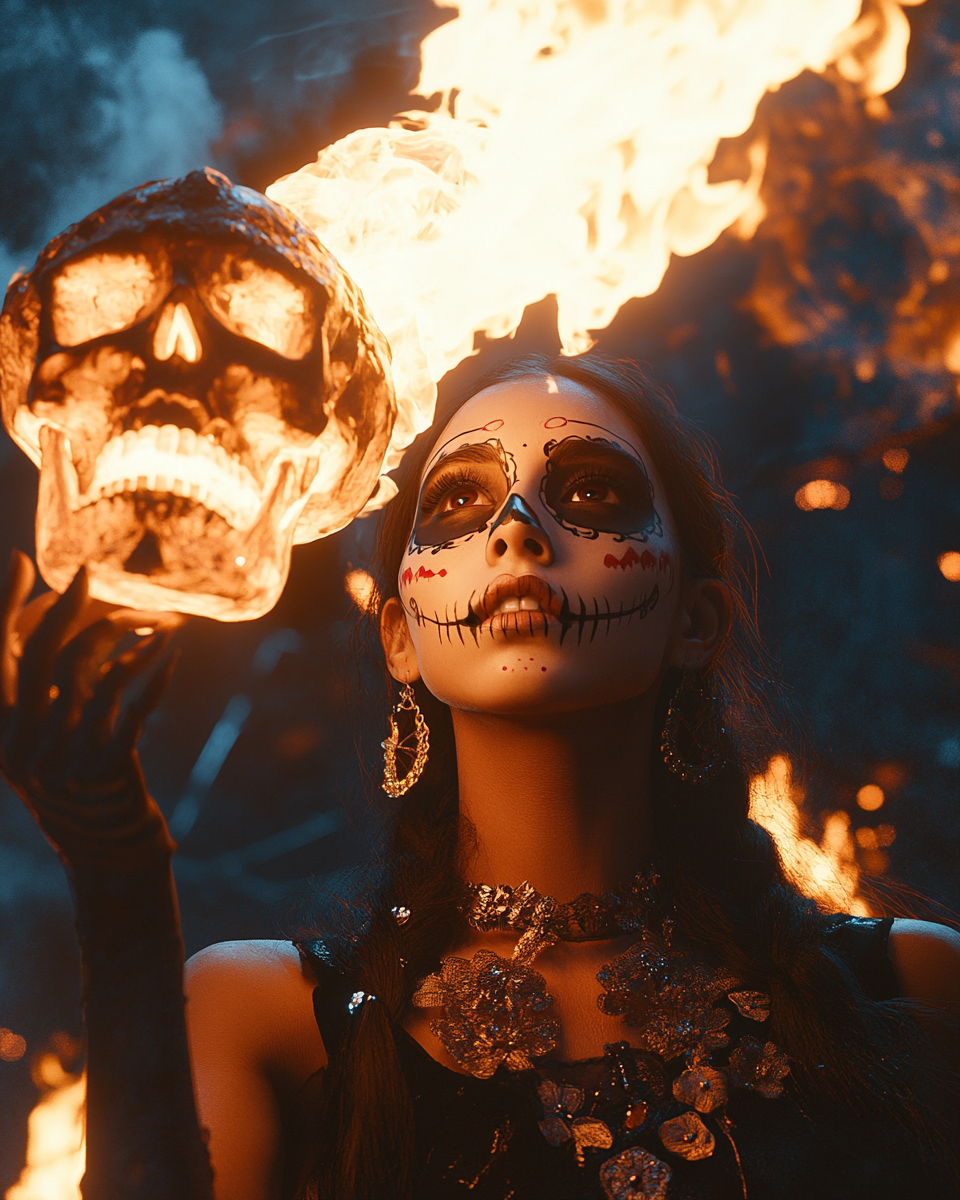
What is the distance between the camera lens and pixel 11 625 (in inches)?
44.4

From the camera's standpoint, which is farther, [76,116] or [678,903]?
[76,116]

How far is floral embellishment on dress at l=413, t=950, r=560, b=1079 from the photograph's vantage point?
152 centimetres

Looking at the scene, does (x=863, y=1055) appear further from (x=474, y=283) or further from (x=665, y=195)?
(x=665, y=195)

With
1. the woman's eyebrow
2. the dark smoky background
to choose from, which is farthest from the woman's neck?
the dark smoky background

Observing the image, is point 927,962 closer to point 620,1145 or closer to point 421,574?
point 620,1145

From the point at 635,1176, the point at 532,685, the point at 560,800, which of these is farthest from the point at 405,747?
A: the point at 635,1176

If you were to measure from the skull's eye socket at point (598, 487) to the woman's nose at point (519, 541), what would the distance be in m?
0.10

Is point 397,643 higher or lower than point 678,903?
higher

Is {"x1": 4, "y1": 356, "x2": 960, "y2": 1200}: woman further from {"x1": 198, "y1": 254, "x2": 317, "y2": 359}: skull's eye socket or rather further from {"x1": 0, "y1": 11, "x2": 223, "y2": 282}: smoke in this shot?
{"x1": 0, "y1": 11, "x2": 223, "y2": 282}: smoke

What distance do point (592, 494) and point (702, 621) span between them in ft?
1.23

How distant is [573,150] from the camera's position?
7.34 feet

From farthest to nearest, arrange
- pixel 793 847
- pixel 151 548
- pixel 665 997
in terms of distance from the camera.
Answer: pixel 793 847
pixel 665 997
pixel 151 548

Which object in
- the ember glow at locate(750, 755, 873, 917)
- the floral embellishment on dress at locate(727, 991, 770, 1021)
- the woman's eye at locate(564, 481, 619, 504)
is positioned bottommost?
the floral embellishment on dress at locate(727, 991, 770, 1021)

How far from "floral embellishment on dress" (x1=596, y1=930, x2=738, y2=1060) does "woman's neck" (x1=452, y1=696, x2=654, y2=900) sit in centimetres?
15
